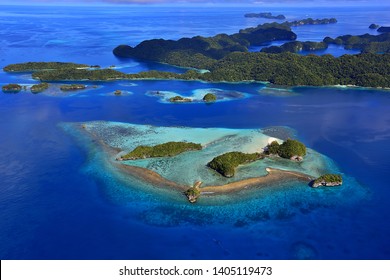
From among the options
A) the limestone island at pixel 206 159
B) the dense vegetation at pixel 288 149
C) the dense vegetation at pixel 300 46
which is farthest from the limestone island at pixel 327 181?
the dense vegetation at pixel 300 46

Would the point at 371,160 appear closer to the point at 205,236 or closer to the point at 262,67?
the point at 205,236

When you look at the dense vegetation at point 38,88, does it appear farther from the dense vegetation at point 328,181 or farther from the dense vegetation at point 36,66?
the dense vegetation at point 328,181

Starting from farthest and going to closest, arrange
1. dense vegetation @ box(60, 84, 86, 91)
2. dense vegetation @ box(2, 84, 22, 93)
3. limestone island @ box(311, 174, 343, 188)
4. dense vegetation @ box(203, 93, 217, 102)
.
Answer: dense vegetation @ box(60, 84, 86, 91)
dense vegetation @ box(2, 84, 22, 93)
dense vegetation @ box(203, 93, 217, 102)
limestone island @ box(311, 174, 343, 188)

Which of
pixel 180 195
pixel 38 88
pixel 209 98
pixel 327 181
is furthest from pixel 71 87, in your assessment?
pixel 327 181

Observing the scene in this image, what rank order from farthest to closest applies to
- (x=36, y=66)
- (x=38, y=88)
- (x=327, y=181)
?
(x=36, y=66) → (x=38, y=88) → (x=327, y=181)

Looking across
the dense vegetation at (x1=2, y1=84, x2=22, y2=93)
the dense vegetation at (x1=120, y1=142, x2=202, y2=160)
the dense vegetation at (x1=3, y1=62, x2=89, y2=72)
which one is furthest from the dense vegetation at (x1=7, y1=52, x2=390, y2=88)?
the dense vegetation at (x1=120, y1=142, x2=202, y2=160)

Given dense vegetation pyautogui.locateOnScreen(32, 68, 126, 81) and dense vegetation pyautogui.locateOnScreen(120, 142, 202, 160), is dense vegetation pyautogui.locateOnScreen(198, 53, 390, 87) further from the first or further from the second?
dense vegetation pyautogui.locateOnScreen(120, 142, 202, 160)

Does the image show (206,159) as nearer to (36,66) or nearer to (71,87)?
(71,87)
